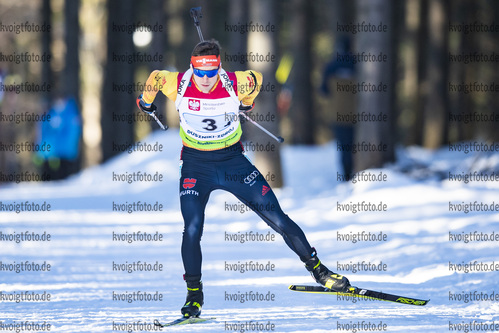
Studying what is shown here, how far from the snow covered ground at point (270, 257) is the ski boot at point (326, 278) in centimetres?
16

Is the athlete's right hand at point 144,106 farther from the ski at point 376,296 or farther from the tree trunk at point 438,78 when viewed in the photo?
the tree trunk at point 438,78

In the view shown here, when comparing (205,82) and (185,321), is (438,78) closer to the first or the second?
(205,82)

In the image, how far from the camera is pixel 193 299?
6.05m

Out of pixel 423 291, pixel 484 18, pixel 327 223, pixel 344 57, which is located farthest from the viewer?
pixel 484 18

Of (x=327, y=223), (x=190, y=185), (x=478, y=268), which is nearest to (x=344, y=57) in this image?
(x=327, y=223)

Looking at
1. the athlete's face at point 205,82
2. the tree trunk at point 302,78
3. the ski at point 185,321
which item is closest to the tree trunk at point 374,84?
the tree trunk at point 302,78

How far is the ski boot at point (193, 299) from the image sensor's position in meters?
5.92

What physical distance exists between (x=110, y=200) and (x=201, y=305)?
937cm

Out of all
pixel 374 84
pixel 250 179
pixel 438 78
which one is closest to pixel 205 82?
pixel 250 179

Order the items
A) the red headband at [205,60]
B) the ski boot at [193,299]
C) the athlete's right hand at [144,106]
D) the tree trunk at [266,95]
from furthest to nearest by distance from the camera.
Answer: the tree trunk at [266,95] < the athlete's right hand at [144,106] < the red headband at [205,60] < the ski boot at [193,299]

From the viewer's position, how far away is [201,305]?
6082 mm

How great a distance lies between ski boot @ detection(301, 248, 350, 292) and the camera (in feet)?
21.1

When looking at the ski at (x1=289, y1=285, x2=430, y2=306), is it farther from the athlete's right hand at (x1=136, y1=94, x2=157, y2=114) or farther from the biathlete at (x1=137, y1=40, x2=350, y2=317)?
the athlete's right hand at (x1=136, y1=94, x2=157, y2=114)

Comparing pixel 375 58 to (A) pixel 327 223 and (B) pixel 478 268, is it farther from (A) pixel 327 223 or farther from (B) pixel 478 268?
(B) pixel 478 268
